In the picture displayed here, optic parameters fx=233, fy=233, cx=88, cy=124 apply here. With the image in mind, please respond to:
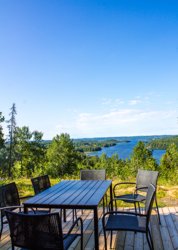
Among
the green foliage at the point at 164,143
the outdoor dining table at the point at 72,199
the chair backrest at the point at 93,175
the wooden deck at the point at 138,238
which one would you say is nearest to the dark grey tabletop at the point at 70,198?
the outdoor dining table at the point at 72,199

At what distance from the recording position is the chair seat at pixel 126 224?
222cm

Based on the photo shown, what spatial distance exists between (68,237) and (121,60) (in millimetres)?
6937

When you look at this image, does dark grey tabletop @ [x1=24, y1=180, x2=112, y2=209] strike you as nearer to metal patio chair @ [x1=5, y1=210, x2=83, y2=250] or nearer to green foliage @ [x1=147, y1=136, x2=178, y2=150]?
metal patio chair @ [x1=5, y1=210, x2=83, y2=250]

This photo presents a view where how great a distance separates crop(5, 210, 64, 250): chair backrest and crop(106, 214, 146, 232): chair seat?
0.69m

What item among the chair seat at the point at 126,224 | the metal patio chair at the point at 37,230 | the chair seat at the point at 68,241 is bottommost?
the chair seat at the point at 126,224

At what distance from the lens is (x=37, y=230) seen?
5.69 feet

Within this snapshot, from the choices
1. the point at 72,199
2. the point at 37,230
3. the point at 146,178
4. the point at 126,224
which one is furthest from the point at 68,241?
the point at 146,178

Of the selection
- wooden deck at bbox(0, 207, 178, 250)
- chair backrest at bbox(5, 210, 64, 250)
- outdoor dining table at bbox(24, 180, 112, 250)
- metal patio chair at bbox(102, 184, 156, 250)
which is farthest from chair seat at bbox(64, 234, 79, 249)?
wooden deck at bbox(0, 207, 178, 250)

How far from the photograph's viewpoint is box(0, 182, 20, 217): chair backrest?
2602 mm

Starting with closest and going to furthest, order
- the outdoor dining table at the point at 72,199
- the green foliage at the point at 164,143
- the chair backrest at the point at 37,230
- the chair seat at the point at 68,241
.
→ the chair backrest at the point at 37,230, the chair seat at the point at 68,241, the outdoor dining table at the point at 72,199, the green foliage at the point at 164,143

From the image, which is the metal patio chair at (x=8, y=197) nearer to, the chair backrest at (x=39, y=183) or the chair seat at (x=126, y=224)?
the chair backrest at (x=39, y=183)

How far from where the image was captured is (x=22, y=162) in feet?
86.0

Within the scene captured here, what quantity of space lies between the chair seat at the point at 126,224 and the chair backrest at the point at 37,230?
69 cm

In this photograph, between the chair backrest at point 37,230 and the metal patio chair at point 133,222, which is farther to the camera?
the metal patio chair at point 133,222
